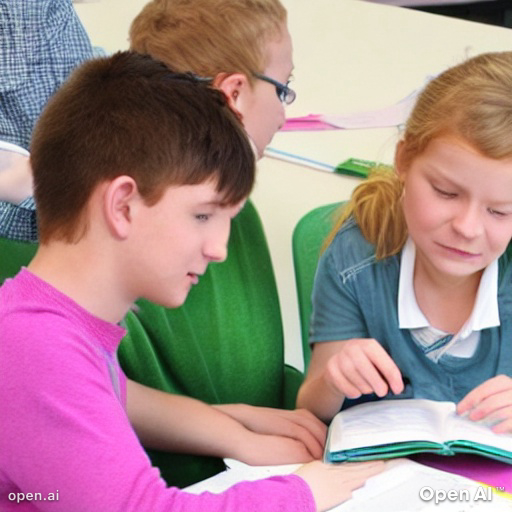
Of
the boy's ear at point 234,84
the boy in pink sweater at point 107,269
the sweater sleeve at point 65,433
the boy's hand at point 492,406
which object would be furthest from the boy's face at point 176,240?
the boy's ear at point 234,84

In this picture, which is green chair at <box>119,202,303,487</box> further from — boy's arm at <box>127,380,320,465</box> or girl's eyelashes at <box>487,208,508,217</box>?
girl's eyelashes at <box>487,208,508,217</box>

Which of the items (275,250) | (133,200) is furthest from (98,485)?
(275,250)

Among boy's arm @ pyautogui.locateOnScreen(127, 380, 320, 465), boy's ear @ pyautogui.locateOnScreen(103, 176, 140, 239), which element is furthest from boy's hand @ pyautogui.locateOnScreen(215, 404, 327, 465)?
boy's ear @ pyautogui.locateOnScreen(103, 176, 140, 239)

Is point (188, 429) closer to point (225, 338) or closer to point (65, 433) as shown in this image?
point (225, 338)

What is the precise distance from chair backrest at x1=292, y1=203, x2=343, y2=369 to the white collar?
0.72ft

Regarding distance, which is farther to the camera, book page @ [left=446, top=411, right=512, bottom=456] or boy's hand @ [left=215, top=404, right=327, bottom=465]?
boy's hand @ [left=215, top=404, right=327, bottom=465]

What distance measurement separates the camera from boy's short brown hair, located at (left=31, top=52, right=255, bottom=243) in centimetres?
96

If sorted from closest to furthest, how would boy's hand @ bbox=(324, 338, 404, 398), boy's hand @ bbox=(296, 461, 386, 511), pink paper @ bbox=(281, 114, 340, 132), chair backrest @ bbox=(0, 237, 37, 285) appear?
boy's hand @ bbox=(296, 461, 386, 511)
boy's hand @ bbox=(324, 338, 404, 398)
chair backrest @ bbox=(0, 237, 37, 285)
pink paper @ bbox=(281, 114, 340, 132)

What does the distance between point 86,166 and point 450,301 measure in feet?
1.89

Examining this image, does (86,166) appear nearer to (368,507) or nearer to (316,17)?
(368,507)

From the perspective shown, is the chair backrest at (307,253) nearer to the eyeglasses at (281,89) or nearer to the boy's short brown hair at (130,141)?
the eyeglasses at (281,89)

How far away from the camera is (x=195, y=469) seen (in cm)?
128

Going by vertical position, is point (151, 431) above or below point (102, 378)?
below

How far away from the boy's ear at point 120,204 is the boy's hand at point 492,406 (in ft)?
1.39
